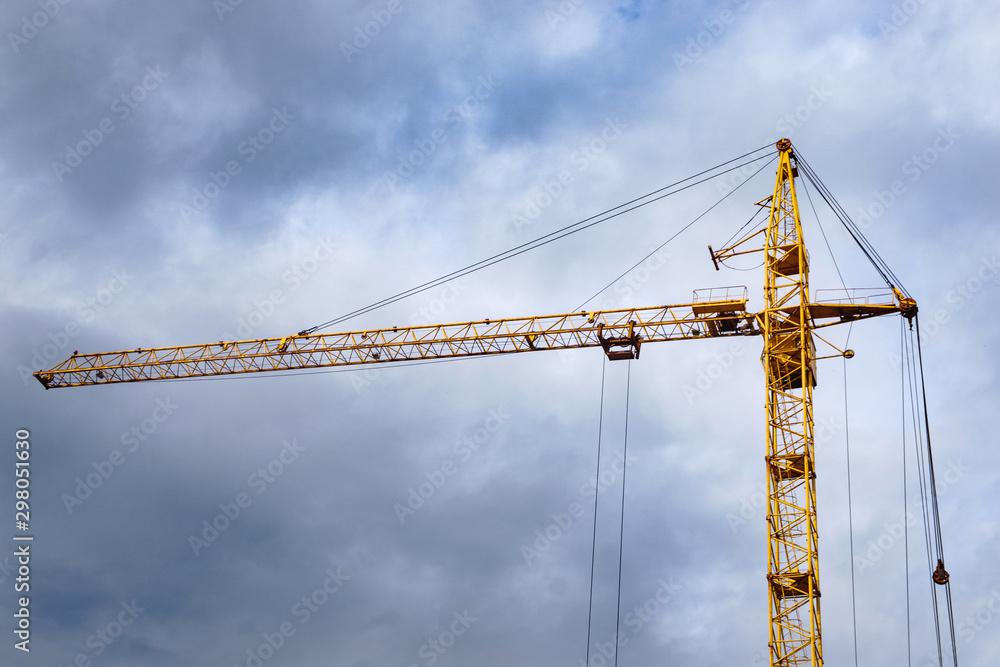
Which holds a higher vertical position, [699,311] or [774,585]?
[699,311]

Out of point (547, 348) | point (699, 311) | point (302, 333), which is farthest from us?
point (302, 333)

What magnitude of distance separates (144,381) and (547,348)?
32.8 metres

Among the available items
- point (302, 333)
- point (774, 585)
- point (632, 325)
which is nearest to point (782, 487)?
point (774, 585)

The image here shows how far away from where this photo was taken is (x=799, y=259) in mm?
78062

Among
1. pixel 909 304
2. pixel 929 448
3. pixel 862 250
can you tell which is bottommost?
pixel 929 448

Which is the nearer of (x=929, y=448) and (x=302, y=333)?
(x=929, y=448)

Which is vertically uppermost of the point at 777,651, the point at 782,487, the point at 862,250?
the point at 862,250

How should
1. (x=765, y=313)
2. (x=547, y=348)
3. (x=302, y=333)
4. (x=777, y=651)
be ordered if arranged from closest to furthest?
(x=777, y=651)
(x=765, y=313)
(x=547, y=348)
(x=302, y=333)

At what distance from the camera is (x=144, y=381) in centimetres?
9875

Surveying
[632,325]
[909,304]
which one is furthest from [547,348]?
[909,304]

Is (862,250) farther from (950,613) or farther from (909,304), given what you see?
(950,613)

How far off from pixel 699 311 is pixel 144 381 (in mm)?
44200

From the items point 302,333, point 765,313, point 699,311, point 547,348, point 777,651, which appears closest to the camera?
point 777,651

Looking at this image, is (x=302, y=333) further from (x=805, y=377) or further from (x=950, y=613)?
(x=950, y=613)
